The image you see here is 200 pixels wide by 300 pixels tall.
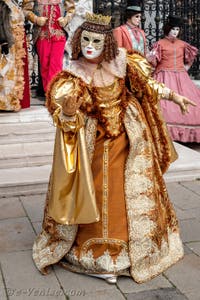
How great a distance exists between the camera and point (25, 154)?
6.00 meters


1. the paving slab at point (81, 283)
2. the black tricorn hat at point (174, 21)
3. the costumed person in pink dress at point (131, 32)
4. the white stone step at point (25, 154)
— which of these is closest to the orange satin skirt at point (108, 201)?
the paving slab at point (81, 283)

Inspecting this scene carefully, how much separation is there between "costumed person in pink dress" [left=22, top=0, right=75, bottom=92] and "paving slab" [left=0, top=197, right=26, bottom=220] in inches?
107

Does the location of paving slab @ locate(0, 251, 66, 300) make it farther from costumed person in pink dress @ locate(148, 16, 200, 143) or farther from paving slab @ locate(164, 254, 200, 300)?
costumed person in pink dress @ locate(148, 16, 200, 143)

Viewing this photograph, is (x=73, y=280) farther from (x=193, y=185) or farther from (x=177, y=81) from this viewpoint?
(x=177, y=81)

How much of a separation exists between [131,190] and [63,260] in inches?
28.2

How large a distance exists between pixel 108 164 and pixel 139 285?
2.61ft

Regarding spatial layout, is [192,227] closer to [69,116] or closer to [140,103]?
[140,103]

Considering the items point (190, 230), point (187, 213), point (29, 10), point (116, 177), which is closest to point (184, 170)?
point (187, 213)

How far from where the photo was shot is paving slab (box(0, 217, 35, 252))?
13.4ft

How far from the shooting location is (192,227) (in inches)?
175

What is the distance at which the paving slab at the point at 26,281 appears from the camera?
10.8ft

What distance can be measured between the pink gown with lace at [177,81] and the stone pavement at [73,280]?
2.98 meters

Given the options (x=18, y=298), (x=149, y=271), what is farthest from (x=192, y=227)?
(x=18, y=298)

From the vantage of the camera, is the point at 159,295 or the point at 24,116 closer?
the point at 159,295
